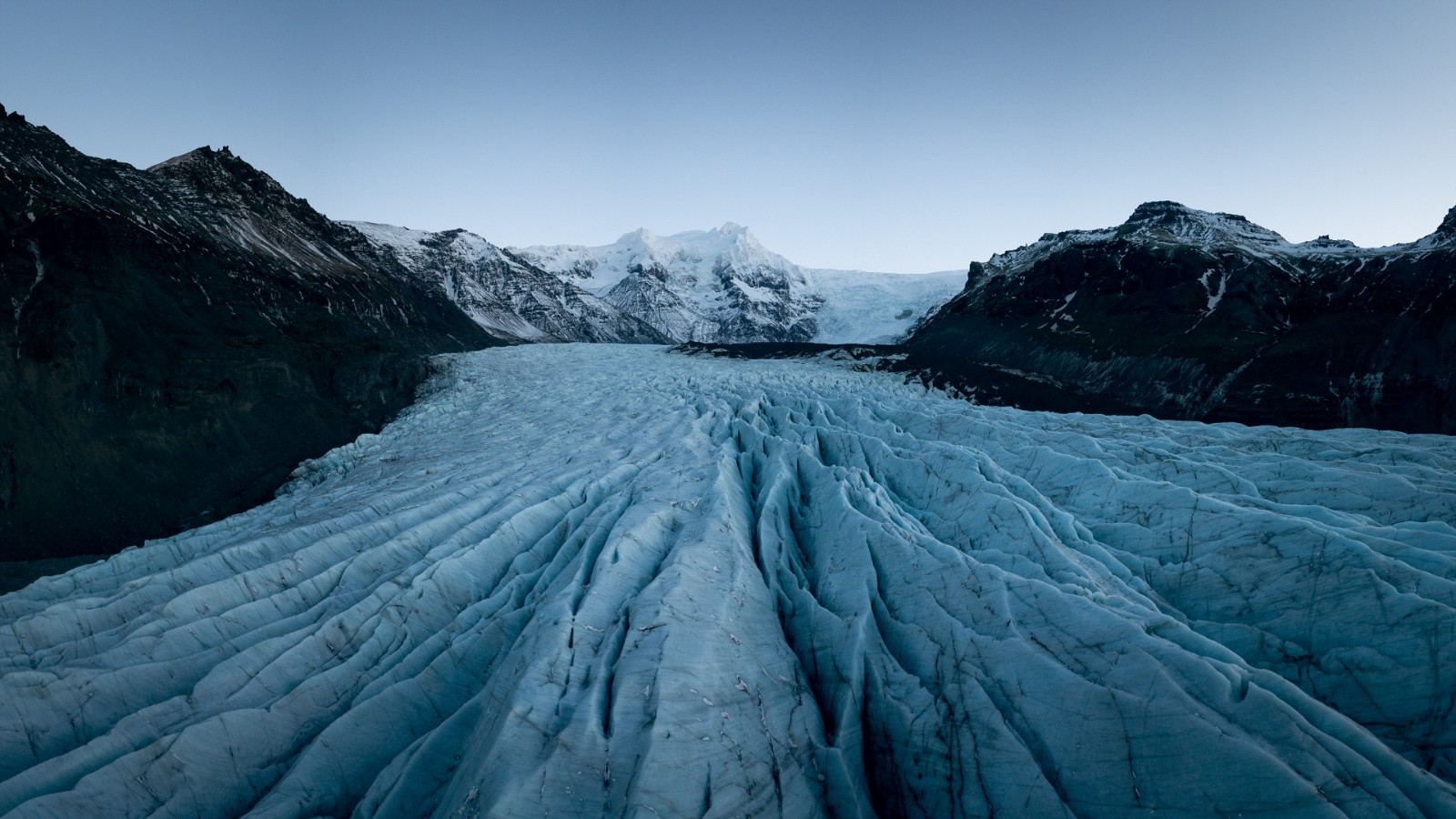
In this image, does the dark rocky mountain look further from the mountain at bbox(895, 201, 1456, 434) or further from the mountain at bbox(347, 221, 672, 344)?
the mountain at bbox(347, 221, 672, 344)

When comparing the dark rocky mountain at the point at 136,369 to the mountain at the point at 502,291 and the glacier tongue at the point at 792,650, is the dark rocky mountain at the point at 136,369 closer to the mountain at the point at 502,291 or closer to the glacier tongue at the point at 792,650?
the glacier tongue at the point at 792,650

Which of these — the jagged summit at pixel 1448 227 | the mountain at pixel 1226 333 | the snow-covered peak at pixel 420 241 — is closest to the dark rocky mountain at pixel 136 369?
the mountain at pixel 1226 333

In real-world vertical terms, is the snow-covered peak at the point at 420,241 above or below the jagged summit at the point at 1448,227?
above

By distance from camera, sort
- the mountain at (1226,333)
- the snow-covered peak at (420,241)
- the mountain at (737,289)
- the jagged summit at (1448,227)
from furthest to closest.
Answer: the mountain at (737,289), the snow-covered peak at (420,241), the jagged summit at (1448,227), the mountain at (1226,333)

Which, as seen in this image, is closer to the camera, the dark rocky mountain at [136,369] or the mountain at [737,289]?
the dark rocky mountain at [136,369]

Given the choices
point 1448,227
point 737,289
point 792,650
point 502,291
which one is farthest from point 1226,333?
point 737,289

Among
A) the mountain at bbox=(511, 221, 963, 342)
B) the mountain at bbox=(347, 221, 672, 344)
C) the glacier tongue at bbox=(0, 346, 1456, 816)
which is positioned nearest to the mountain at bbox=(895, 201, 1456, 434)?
the glacier tongue at bbox=(0, 346, 1456, 816)

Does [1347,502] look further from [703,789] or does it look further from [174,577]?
[174,577]

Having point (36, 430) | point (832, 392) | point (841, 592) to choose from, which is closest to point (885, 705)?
point (841, 592)
